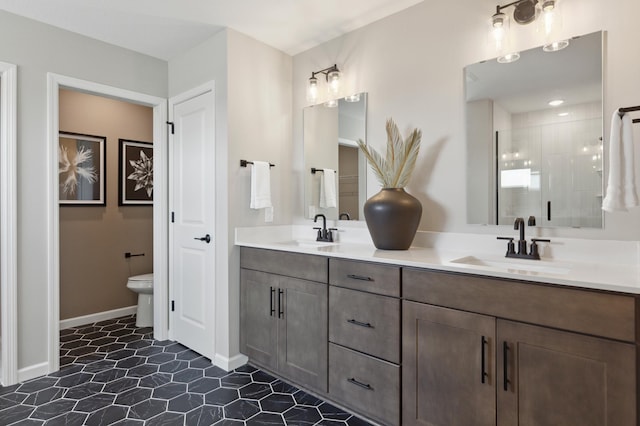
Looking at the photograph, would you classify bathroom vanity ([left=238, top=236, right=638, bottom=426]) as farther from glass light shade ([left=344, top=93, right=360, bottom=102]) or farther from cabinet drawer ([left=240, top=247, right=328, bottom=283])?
glass light shade ([left=344, top=93, right=360, bottom=102])

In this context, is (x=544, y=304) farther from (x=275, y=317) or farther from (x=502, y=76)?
(x=275, y=317)

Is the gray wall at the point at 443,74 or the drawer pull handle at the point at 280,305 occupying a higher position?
the gray wall at the point at 443,74

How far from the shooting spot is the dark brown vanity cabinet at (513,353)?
1249 millimetres

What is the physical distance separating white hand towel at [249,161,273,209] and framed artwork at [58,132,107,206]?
75.6 inches

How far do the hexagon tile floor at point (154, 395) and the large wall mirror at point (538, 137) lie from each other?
148 cm

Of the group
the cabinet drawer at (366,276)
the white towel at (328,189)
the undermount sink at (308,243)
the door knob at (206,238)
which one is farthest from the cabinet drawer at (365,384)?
the door knob at (206,238)

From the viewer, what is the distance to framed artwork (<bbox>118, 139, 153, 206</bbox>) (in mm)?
3792

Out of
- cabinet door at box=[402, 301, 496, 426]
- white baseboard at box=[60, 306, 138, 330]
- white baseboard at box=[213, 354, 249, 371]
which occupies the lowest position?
white baseboard at box=[213, 354, 249, 371]

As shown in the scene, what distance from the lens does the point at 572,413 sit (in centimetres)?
132

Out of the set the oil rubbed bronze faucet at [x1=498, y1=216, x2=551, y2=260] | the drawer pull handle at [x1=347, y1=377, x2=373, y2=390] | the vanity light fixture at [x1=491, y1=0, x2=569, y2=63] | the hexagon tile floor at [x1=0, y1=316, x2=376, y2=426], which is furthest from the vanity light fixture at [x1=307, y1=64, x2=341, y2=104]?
the hexagon tile floor at [x1=0, y1=316, x2=376, y2=426]

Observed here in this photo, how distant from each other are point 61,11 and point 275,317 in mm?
2516

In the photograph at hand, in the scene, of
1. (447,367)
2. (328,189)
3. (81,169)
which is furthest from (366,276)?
(81,169)

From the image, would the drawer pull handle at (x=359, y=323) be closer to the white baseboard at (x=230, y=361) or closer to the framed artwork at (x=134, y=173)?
the white baseboard at (x=230, y=361)

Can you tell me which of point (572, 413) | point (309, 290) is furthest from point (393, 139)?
point (572, 413)
